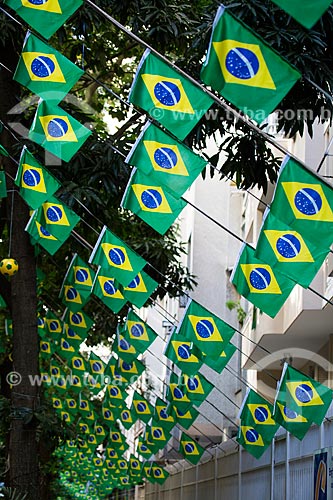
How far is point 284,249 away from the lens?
→ 991cm

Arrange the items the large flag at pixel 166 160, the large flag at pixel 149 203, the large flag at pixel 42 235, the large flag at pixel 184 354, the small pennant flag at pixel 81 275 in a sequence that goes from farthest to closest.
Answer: the small pennant flag at pixel 81 275, the large flag at pixel 184 354, the large flag at pixel 42 235, the large flag at pixel 149 203, the large flag at pixel 166 160

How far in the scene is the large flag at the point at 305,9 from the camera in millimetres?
7160

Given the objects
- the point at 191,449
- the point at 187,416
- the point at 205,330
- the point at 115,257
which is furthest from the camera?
the point at 191,449

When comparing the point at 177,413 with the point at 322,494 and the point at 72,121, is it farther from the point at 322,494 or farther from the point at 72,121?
the point at 72,121

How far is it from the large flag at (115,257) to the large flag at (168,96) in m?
4.75

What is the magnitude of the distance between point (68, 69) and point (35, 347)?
18.7ft

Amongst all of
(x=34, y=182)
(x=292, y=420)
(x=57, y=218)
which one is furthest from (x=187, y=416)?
(x=34, y=182)

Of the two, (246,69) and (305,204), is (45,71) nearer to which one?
(246,69)

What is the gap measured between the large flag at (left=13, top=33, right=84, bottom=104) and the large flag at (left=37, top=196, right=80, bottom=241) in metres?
3.18

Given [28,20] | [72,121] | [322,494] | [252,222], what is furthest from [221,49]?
[252,222]

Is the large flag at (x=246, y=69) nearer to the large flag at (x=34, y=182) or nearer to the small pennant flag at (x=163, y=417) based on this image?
the large flag at (x=34, y=182)

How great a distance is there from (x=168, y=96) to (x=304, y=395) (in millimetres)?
5608

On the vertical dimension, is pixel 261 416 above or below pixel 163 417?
below

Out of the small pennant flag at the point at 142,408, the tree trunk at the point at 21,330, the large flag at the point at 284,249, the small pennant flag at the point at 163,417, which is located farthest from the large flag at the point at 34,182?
the small pennant flag at the point at 142,408
